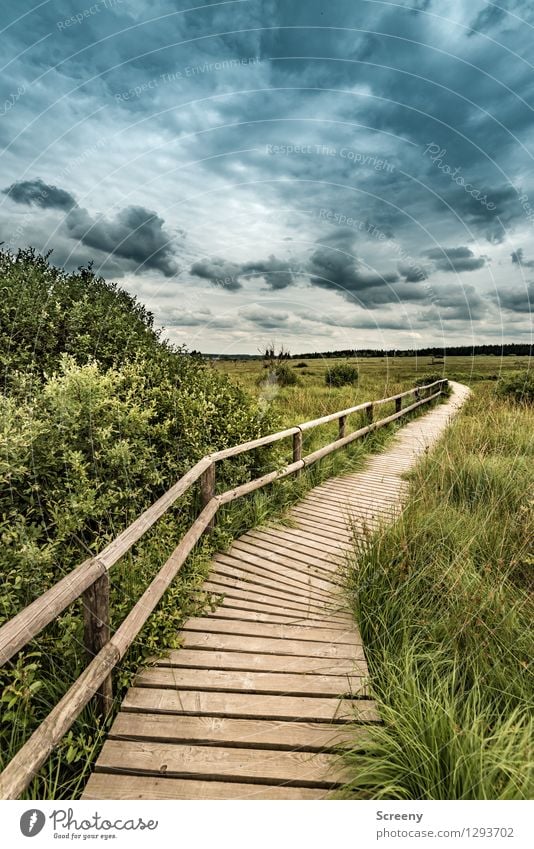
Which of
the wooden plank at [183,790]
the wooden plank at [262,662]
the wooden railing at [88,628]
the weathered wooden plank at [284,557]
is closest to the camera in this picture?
the wooden railing at [88,628]

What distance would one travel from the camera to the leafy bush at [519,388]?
52.0ft

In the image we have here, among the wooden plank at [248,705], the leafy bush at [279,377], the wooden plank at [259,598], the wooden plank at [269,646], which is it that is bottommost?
the wooden plank at [248,705]

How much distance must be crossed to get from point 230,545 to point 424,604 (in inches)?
85.6

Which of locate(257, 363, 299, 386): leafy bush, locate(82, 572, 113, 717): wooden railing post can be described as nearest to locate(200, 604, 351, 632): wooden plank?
locate(82, 572, 113, 717): wooden railing post

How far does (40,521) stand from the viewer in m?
4.17

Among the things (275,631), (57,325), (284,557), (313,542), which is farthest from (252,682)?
(57,325)

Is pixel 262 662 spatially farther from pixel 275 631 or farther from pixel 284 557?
pixel 284 557

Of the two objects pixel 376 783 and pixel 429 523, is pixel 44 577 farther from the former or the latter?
pixel 429 523

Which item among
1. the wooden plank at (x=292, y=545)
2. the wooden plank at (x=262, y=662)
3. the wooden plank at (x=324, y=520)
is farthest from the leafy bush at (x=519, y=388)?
the wooden plank at (x=262, y=662)

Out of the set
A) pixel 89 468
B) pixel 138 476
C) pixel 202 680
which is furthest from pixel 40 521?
pixel 202 680

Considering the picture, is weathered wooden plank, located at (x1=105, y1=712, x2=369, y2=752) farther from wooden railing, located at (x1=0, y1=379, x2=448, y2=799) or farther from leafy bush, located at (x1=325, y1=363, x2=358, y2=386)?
leafy bush, located at (x1=325, y1=363, x2=358, y2=386)

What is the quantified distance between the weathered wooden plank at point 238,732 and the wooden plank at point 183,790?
0.23 m

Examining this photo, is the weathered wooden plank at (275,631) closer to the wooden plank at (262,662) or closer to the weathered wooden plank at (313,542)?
the wooden plank at (262,662)

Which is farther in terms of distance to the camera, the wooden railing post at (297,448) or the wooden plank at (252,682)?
the wooden railing post at (297,448)
